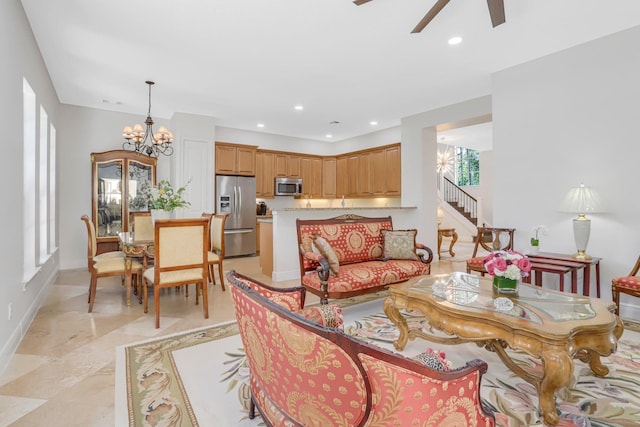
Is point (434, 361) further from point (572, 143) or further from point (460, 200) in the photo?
point (460, 200)

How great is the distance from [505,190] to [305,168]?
4.90 metres

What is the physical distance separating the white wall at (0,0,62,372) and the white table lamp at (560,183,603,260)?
5083 millimetres

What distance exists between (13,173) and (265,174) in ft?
17.0

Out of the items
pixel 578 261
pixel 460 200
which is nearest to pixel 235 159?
pixel 578 261

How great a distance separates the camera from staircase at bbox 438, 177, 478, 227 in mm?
10625

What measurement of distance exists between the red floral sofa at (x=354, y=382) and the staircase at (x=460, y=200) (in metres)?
10.5

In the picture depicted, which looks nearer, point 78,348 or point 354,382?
point 354,382

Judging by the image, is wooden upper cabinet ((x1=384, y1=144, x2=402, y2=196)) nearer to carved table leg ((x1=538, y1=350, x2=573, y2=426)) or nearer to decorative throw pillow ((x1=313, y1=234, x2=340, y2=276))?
decorative throw pillow ((x1=313, y1=234, x2=340, y2=276))

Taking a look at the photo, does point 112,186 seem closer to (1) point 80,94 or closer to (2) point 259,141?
(1) point 80,94

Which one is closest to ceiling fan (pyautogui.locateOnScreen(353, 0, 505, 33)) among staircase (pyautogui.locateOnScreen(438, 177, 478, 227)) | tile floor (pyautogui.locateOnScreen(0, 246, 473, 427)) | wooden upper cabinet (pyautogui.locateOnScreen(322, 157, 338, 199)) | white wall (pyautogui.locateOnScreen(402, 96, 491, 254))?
tile floor (pyautogui.locateOnScreen(0, 246, 473, 427))

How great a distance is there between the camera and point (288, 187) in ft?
25.7

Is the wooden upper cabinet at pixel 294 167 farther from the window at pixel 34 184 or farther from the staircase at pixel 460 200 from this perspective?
the staircase at pixel 460 200

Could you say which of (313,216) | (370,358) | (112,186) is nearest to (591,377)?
(370,358)

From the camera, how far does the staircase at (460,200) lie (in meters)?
10.6
